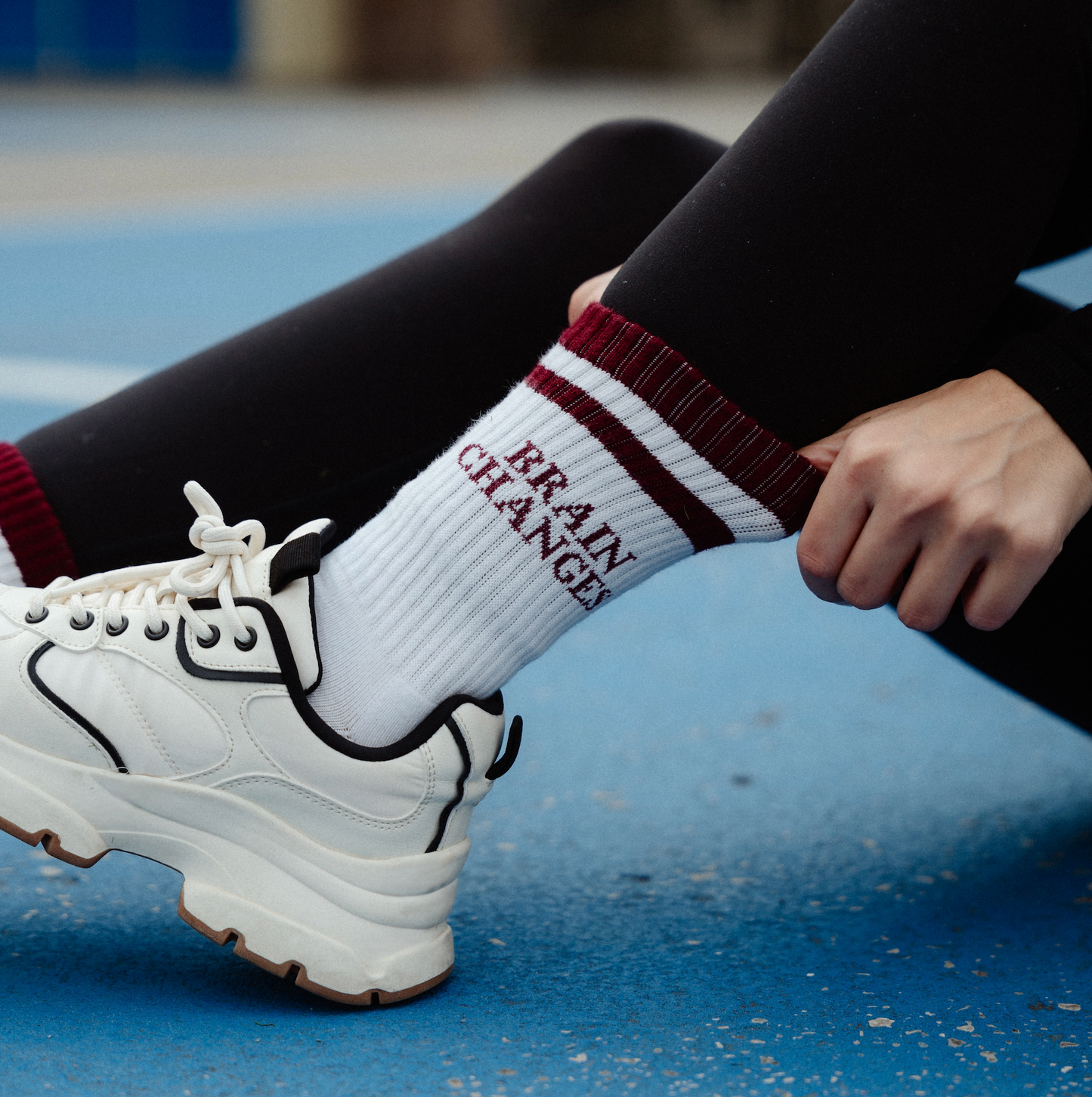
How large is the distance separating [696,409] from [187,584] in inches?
11.4

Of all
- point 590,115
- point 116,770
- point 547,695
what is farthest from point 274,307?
point 590,115

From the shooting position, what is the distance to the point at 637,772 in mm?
1122

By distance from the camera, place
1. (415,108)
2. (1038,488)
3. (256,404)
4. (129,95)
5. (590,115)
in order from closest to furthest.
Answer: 1. (1038,488)
2. (256,404)
3. (590,115)
4. (415,108)
5. (129,95)

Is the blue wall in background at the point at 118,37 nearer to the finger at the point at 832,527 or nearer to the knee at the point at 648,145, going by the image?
the knee at the point at 648,145

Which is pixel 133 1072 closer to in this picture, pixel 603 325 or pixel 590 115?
pixel 603 325

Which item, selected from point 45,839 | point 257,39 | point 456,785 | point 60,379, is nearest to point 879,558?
point 456,785

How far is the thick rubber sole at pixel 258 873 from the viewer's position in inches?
29.6

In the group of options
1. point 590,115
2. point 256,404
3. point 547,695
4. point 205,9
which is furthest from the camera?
point 205,9

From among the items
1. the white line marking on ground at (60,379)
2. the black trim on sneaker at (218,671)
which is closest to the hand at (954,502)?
the black trim on sneaker at (218,671)

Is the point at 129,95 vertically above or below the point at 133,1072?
below

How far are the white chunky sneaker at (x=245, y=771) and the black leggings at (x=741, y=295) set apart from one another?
124mm

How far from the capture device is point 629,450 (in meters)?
0.71

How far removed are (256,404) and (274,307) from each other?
2594 mm

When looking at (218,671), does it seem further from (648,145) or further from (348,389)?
(648,145)
